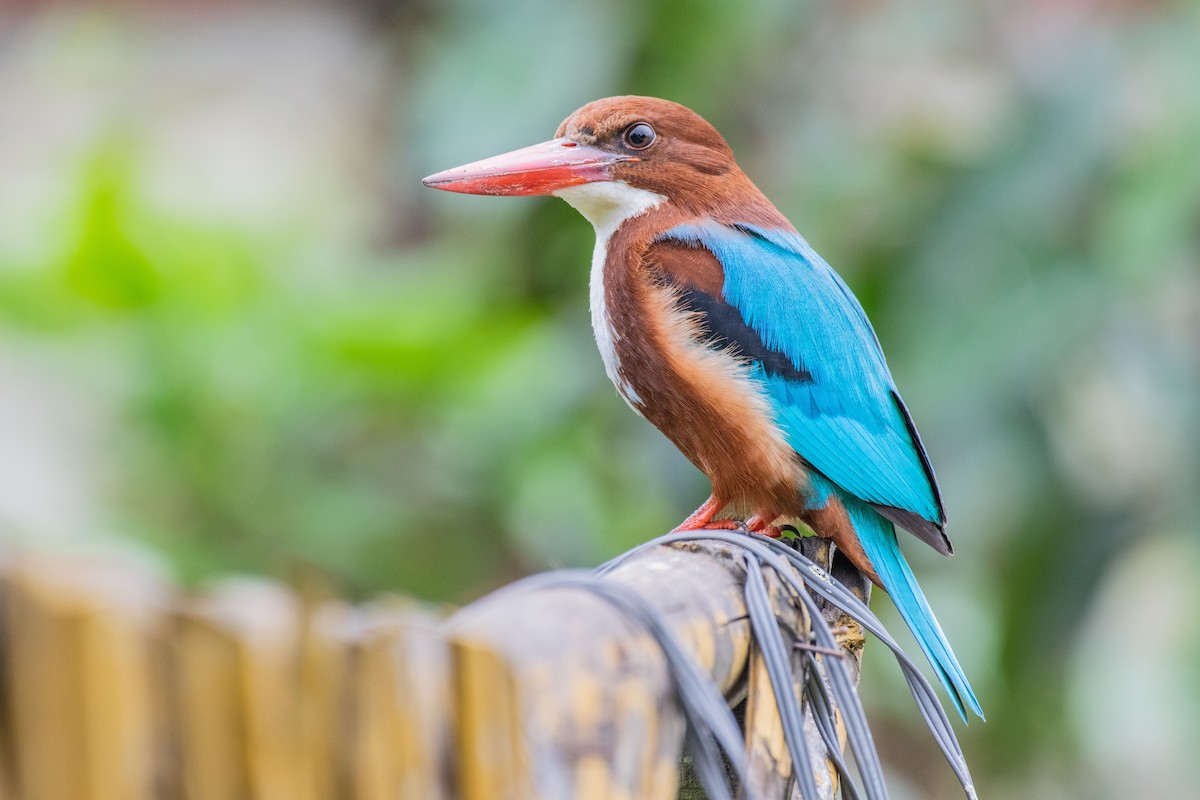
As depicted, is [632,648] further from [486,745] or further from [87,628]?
[87,628]

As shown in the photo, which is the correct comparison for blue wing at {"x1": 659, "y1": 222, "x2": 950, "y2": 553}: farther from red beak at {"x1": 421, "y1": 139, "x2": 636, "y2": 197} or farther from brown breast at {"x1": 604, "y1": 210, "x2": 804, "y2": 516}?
red beak at {"x1": 421, "y1": 139, "x2": 636, "y2": 197}

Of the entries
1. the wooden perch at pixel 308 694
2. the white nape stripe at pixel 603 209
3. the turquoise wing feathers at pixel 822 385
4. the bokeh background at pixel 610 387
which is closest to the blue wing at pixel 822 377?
the turquoise wing feathers at pixel 822 385

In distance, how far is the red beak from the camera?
2.25 m

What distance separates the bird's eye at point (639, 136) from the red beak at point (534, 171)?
3 cm

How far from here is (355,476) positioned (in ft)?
14.9

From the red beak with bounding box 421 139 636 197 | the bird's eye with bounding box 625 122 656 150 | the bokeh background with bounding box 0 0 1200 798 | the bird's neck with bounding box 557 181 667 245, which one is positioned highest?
the bird's eye with bounding box 625 122 656 150

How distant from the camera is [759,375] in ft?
7.37

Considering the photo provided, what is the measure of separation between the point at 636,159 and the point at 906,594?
892 millimetres

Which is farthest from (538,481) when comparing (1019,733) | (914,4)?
(914,4)

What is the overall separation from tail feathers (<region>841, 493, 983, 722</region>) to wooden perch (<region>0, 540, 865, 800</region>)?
98 cm

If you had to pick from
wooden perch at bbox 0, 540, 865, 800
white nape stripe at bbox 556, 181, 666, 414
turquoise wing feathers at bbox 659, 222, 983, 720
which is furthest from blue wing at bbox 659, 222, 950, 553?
wooden perch at bbox 0, 540, 865, 800

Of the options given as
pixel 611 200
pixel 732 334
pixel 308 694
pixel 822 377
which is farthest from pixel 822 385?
→ pixel 308 694

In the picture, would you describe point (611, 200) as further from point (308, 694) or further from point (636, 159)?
point (308, 694)

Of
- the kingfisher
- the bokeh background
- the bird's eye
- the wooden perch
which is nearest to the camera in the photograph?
the wooden perch
